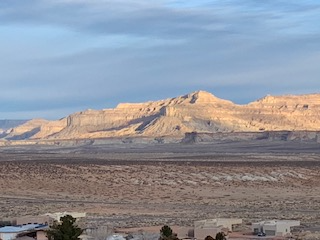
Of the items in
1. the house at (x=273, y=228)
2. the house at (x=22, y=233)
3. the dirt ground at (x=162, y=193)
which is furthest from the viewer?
the dirt ground at (x=162, y=193)

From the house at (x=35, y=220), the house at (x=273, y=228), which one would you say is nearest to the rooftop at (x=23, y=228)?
the house at (x=35, y=220)

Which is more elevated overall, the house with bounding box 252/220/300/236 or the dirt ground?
the dirt ground

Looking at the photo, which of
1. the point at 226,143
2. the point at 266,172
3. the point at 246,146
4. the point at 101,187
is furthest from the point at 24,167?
the point at 226,143

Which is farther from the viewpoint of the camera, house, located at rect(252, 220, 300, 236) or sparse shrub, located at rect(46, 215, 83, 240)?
house, located at rect(252, 220, 300, 236)

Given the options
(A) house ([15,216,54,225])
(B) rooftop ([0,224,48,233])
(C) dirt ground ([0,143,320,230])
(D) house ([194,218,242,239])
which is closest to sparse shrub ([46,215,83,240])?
(B) rooftop ([0,224,48,233])

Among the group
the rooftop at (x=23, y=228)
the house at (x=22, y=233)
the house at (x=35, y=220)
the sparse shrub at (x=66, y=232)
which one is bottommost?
the house at (x=22, y=233)

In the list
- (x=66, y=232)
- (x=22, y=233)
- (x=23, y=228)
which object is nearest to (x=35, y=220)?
(x=23, y=228)

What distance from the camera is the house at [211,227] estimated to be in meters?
29.3

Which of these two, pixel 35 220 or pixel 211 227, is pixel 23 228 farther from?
pixel 211 227

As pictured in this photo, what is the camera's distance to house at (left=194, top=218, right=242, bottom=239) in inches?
1155

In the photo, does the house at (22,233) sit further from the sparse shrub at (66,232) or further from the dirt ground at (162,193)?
the dirt ground at (162,193)

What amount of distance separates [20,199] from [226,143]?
404 feet

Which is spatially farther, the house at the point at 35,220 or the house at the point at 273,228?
the house at the point at 35,220

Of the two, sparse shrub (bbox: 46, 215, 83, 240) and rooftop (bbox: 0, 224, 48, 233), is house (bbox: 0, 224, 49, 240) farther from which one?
sparse shrub (bbox: 46, 215, 83, 240)
